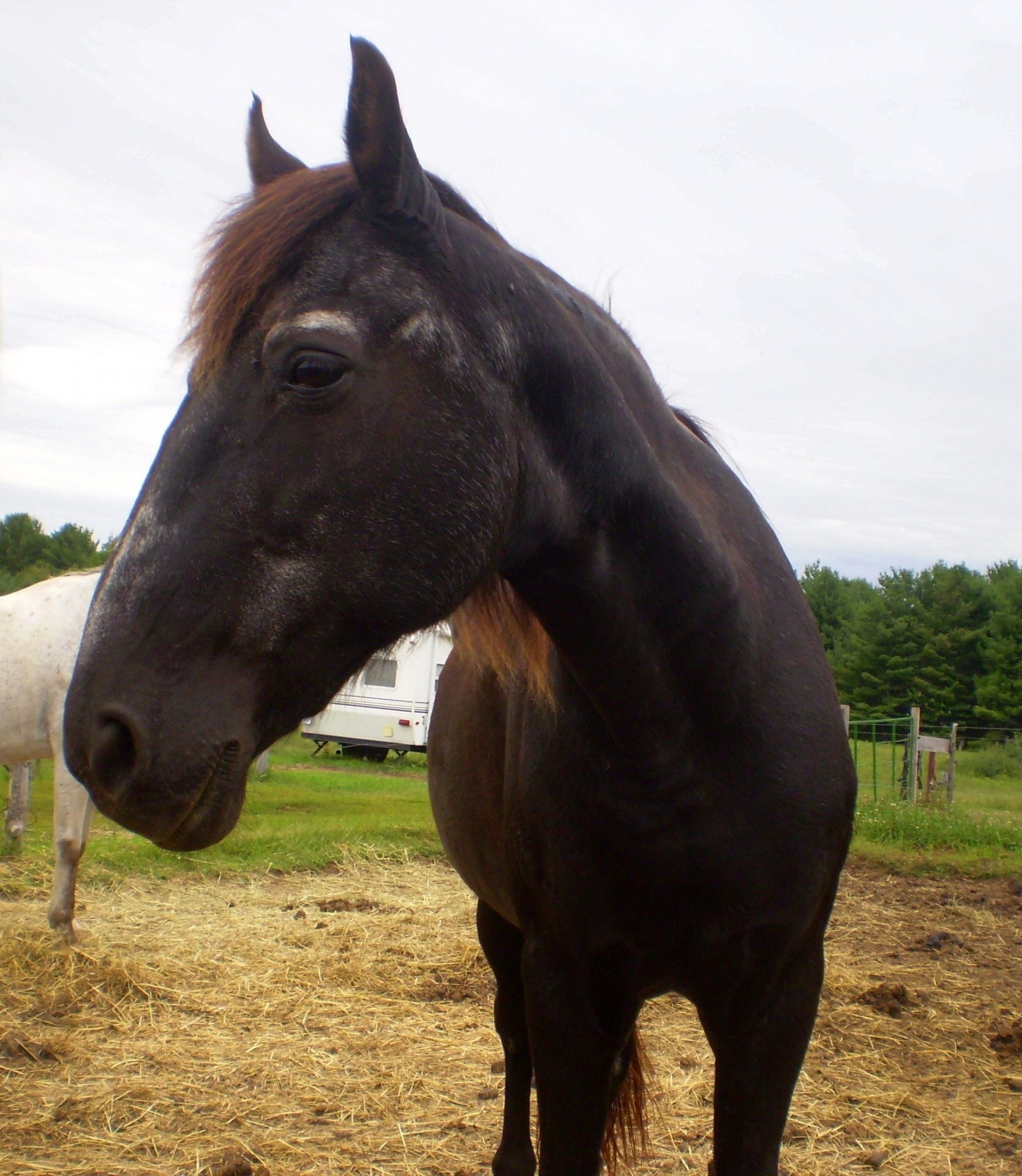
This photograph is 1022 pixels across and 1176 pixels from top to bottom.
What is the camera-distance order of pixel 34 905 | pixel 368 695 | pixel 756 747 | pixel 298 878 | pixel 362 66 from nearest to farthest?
pixel 362 66
pixel 756 747
pixel 34 905
pixel 298 878
pixel 368 695

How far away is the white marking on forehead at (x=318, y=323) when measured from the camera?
1.44 m

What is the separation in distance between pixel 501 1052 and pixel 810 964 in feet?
8.55

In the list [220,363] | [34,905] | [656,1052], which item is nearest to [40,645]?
[34,905]

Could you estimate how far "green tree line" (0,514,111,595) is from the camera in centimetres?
4134

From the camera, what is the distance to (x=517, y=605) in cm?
192

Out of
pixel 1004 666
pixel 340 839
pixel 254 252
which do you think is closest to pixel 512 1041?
pixel 254 252

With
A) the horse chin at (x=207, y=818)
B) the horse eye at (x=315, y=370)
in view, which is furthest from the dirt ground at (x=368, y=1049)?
the horse eye at (x=315, y=370)

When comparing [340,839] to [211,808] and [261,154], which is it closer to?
[261,154]

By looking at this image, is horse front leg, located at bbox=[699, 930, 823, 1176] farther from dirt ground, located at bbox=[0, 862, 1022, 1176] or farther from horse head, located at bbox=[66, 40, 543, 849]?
dirt ground, located at bbox=[0, 862, 1022, 1176]

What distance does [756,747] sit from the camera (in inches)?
74.1

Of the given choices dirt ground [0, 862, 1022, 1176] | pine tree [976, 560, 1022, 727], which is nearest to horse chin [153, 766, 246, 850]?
dirt ground [0, 862, 1022, 1176]

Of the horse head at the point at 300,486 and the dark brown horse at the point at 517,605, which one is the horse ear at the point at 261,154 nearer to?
the dark brown horse at the point at 517,605

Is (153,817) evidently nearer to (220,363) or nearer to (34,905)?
(220,363)

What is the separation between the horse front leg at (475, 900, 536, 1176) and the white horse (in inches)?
118
